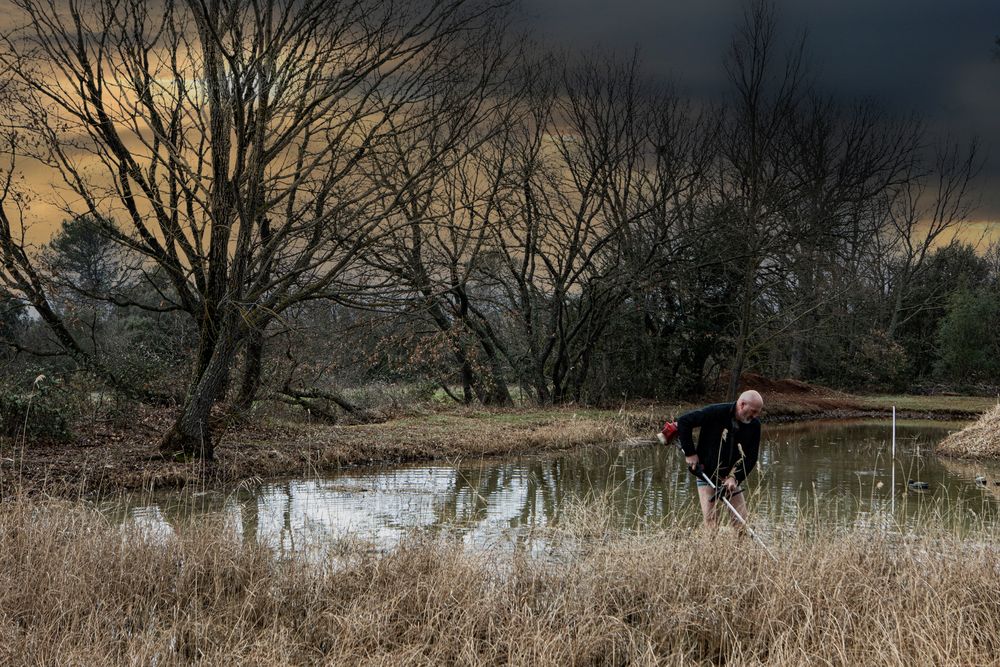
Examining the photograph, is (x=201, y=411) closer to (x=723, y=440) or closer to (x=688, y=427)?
(x=688, y=427)

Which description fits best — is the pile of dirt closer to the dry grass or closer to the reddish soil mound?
the reddish soil mound

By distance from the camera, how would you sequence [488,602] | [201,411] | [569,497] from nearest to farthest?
[488,602] → [569,497] → [201,411]

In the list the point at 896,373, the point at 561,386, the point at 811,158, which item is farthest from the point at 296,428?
the point at 896,373

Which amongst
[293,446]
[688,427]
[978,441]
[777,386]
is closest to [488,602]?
[688,427]

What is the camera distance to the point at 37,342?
70.2 ft

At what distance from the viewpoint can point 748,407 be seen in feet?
22.7

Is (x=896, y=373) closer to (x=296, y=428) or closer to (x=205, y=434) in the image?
(x=296, y=428)

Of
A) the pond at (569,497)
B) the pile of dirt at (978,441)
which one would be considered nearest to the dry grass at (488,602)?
the pond at (569,497)

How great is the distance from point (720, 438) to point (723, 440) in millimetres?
363

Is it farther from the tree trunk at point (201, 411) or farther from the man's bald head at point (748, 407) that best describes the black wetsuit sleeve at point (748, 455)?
the tree trunk at point (201, 411)

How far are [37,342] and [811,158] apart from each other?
2485 centimetres

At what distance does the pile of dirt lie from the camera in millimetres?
15641

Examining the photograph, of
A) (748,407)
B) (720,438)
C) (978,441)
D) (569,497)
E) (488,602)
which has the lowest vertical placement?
(569,497)

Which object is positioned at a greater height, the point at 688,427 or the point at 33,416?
the point at 688,427
